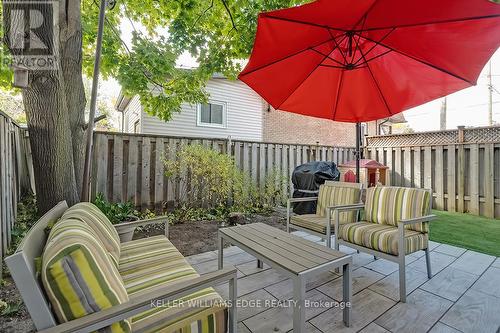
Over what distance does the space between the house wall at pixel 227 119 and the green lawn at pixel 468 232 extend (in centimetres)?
676

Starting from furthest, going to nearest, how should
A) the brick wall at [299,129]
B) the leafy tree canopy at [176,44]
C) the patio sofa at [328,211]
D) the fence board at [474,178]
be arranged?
the brick wall at [299,129]
the fence board at [474,178]
the leafy tree canopy at [176,44]
the patio sofa at [328,211]

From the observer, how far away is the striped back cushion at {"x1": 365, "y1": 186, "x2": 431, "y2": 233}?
8.71 ft

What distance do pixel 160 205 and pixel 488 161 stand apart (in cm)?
713

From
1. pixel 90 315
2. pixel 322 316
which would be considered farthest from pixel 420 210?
pixel 90 315

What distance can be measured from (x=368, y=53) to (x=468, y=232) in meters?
3.74

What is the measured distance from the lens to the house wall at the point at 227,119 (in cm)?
804

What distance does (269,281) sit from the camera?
2506mm

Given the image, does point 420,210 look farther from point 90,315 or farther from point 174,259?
point 90,315

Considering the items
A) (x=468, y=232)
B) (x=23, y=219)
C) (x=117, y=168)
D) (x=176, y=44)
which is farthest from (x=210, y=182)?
(x=468, y=232)

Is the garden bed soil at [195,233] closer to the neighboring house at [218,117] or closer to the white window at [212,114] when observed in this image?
the neighboring house at [218,117]

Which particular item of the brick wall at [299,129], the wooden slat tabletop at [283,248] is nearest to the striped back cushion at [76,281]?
the wooden slat tabletop at [283,248]

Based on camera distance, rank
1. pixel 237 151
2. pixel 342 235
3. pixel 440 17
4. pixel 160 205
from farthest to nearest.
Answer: pixel 237 151 < pixel 160 205 < pixel 342 235 < pixel 440 17

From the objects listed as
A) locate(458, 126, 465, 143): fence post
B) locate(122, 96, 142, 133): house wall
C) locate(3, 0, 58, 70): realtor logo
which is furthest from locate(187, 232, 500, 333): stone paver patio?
locate(122, 96, 142, 133): house wall

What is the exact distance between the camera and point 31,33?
1.92 m
